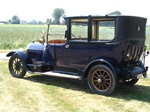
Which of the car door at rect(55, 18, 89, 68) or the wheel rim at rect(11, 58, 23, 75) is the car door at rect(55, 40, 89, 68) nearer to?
the car door at rect(55, 18, 89, 68)

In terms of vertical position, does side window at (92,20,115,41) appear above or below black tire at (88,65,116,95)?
above

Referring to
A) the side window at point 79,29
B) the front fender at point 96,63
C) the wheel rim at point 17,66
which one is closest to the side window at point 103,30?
the side window at point 79,29

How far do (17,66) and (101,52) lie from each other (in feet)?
10.4

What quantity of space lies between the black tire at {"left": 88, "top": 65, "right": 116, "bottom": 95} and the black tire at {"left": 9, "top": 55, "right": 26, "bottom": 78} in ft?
8.36

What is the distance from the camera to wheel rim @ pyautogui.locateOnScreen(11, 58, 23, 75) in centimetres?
832

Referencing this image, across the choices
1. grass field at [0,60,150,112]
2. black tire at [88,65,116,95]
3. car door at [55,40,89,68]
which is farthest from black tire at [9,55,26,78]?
black tire at [88,65,116,95]

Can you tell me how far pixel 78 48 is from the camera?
6867 millimetres

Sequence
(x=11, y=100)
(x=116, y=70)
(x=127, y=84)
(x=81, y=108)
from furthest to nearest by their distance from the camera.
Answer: (x=127, y=84) → (x=116, y=70) → (x=11, y=100) → (x=81, y=108)

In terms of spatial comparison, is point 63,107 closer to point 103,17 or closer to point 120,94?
point 120,94

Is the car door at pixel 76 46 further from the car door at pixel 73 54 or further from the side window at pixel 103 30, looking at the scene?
the side window at pixel 103 30

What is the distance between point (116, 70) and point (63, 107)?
1.69 metres

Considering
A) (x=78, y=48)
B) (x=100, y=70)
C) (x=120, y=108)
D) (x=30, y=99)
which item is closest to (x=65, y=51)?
(x=78, y=48)

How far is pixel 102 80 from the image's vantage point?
6.48 m

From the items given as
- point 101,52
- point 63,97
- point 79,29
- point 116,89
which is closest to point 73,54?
point 79,29
